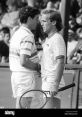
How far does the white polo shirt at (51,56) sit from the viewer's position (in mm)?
3814

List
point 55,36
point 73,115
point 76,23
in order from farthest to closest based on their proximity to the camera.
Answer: point 76,23
point 55,36
point 73,115

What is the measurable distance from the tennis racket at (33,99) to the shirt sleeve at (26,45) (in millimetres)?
316

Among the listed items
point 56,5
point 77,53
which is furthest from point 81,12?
point 77,53

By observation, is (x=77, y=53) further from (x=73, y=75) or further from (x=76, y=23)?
(x=76, y=23)

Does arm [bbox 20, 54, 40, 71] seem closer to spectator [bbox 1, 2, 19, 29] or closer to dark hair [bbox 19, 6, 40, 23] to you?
dark hair [bbox 19, 6, 40, 23]

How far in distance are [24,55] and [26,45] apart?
0.09m

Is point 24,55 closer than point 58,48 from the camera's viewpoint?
No

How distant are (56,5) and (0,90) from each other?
563 centimetres

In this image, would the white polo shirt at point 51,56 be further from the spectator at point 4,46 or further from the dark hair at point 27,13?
the spectator at point 4,46

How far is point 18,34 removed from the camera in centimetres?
407

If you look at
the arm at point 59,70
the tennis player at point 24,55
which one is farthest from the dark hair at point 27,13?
the arm at point 59,70

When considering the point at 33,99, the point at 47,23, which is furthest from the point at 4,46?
the point at 47,23

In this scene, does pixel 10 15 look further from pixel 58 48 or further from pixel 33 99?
pixel 58 48

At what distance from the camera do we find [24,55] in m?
3.96
